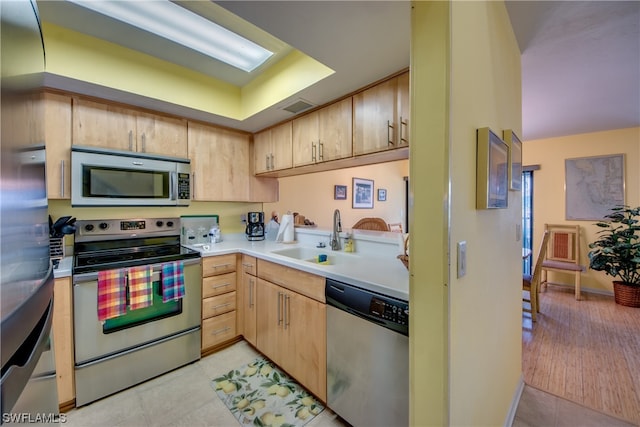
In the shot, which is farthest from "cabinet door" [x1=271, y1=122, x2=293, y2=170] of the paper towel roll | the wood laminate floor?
the wood laminate floor

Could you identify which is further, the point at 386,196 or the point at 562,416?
the point at 386,196

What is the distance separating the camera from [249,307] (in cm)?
226

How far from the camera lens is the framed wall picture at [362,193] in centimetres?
473

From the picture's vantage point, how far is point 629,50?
175 centimetres

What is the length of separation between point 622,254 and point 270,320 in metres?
4.37

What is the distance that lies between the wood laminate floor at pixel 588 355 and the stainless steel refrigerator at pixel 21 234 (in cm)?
267

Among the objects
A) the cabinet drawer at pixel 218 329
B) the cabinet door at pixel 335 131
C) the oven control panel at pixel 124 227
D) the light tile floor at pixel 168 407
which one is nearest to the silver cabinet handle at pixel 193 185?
the oven control panel at pixel 124 227

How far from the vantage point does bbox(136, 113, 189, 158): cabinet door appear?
2160mm

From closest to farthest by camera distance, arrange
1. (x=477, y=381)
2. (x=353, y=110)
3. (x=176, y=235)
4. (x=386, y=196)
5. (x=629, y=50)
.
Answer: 1. (x=477, y=381)
2. (x=629, y=50)
3. (x=353, y=110)
4. (x=176, y=235)
5. (x=386, y=196)

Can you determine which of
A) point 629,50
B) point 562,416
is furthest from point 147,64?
point 562,416

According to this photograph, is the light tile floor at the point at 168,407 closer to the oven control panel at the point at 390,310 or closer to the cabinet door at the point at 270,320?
the cabinet door at the point at 270,320

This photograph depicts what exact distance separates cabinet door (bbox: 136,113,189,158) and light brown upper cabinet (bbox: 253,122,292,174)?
708mm

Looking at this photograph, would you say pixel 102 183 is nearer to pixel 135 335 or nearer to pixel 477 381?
pixel 135 335

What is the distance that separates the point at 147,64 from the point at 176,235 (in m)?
1.48
